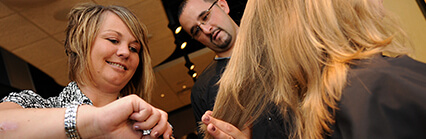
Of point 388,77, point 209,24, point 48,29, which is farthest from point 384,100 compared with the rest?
point 48,29

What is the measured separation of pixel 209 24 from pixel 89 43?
1.02 m

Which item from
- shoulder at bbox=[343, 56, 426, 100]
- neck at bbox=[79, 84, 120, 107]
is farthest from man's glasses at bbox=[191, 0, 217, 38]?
shoulder at bbox=[343, 56, 426, 100]

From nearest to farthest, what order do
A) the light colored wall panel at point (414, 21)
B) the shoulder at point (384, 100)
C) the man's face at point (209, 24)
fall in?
the shoulder at point (384, 100) < the light colored wall panel at point (414, 21) < the man's face at point (209, 24)

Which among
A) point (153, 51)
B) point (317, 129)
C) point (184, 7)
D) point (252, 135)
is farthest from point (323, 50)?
point (153, 51)

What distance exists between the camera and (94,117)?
98cm

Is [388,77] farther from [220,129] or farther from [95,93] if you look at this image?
[95,93]

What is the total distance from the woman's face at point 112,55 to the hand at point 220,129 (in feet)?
1.53

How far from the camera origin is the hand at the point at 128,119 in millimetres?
986

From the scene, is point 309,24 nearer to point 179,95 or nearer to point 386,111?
point 386,111

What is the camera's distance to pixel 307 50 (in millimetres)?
915

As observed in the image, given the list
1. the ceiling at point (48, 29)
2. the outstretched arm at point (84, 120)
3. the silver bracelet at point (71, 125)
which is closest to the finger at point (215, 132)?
the outstretched arm at point (84, 120)

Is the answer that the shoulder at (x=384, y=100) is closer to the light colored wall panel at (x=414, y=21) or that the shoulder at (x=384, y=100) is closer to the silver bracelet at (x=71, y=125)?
the silver bracelet at (x=71, y=125)

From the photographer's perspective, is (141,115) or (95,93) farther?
(95,93)

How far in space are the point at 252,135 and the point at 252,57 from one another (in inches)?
15.4
